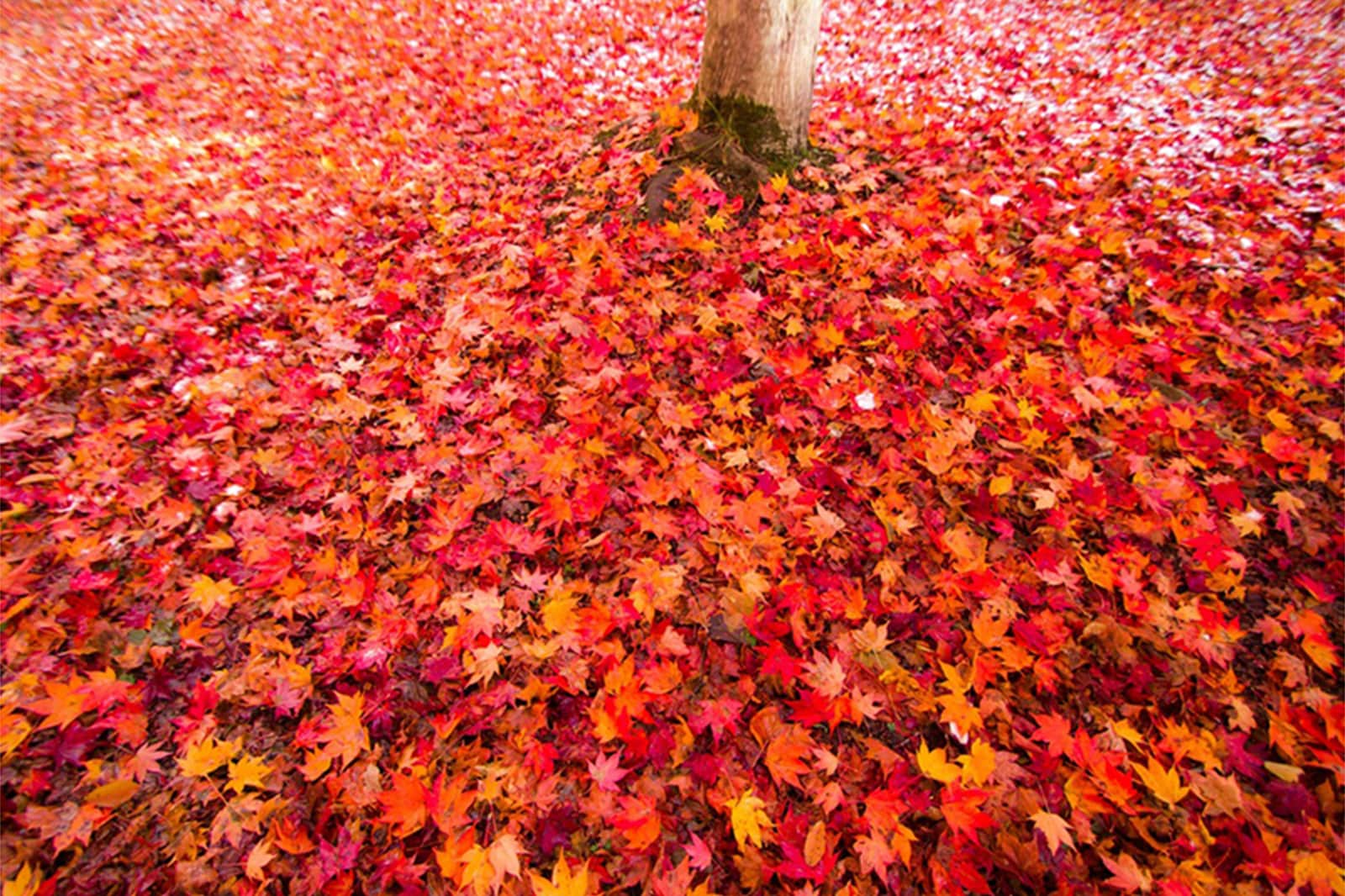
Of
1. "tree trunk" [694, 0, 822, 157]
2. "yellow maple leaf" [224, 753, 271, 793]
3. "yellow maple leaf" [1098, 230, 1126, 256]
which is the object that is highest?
"tree trunk" [694, 0, 822, 157]

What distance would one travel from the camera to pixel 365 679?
8.17ft

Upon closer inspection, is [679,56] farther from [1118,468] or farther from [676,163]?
[1118,468]

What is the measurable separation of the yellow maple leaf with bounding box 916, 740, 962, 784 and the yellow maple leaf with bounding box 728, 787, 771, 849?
57 centimetres

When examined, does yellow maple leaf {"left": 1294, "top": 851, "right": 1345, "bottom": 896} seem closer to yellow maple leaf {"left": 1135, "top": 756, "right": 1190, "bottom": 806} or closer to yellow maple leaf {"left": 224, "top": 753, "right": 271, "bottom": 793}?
yellow maple leaf {"left": 1135, "top": 756, "right": 1190, "bottom": 806}

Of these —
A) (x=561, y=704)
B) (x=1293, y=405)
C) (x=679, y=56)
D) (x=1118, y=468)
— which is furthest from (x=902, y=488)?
(x=679, y=56)

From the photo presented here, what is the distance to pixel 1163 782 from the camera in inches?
83.4

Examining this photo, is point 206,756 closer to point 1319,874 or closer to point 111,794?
point 111,794

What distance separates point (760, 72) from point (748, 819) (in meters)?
4.36

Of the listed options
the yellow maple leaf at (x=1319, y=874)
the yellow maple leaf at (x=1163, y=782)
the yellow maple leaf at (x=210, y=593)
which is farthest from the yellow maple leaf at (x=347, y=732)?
the yellow maple leaf at (x=1319, y=874)

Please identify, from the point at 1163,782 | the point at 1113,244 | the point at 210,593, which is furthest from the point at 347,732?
the point at 1113,244

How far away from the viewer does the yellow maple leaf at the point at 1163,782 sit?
2090 mm

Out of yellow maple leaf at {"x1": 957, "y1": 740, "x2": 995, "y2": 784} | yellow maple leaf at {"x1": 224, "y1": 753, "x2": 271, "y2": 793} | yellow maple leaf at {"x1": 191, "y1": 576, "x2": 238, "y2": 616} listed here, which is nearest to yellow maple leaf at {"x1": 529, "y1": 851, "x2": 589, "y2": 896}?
yellow maple leaf at {"x1": 224, "y1": 753, "x2": 271, "y2": 793}

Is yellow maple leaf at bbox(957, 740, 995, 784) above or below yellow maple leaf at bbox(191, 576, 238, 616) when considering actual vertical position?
above

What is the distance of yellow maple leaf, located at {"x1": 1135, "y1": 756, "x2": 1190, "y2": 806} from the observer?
6.86 ft
